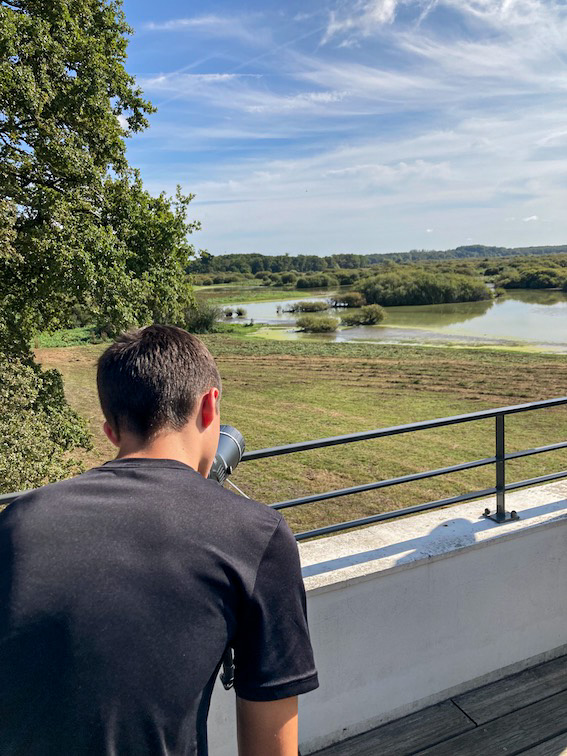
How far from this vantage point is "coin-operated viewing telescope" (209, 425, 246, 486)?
1495 mm

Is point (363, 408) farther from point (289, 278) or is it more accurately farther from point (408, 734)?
point (289, 278)

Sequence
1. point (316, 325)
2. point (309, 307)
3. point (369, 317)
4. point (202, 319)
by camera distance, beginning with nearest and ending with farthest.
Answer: point (316, 325) < point (202, 319) < point (369, 317) < point (309, 307)

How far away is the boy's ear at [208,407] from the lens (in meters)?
0.96

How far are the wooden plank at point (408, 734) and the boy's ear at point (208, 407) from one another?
1.82 meters

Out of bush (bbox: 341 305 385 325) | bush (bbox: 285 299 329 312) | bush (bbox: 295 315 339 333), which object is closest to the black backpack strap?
bush (bbox: 295 315 339 333)

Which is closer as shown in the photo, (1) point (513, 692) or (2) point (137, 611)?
(2) point (137, 611)

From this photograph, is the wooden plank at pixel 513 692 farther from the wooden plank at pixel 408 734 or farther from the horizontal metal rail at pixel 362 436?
the horizontal metal rail at pixel 362 436

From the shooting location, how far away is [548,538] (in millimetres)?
2490

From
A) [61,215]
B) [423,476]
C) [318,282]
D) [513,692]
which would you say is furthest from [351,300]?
[513,692]

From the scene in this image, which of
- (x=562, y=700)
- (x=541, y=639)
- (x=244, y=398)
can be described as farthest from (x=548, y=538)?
(x=244, y=398)

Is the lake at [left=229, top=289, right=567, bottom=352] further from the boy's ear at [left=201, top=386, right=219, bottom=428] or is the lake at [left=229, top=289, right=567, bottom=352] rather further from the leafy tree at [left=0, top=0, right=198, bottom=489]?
the boy's ear at [left=201, top=386, right=219, bottom=428]

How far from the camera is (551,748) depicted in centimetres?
211

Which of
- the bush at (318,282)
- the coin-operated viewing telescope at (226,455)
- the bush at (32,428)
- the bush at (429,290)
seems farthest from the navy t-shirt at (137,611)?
the bush at (318,282)

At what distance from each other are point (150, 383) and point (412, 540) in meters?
1.71
